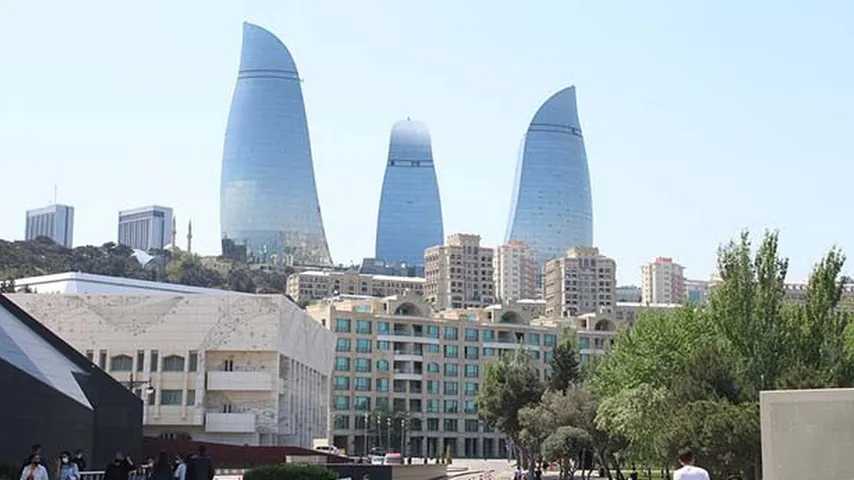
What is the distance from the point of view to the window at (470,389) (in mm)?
145250

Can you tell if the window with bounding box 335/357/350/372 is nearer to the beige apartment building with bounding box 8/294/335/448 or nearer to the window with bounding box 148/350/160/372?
the beige apartment building with bounding box 8/294/335/448

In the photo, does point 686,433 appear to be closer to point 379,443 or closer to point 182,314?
point 182,314

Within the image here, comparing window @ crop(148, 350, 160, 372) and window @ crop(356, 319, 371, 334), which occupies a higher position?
window @ crop(356, 319, 371, 334)

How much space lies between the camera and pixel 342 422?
5389 inches

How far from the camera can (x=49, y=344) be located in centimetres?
4131

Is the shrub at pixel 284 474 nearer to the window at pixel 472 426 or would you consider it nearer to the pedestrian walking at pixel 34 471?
the pedestrian walking at pixel 34 471

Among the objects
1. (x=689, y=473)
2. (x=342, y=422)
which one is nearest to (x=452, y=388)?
(x=342, y=422)

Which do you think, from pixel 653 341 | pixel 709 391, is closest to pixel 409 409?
pixel 653 341

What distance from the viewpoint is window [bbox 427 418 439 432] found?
143 metres

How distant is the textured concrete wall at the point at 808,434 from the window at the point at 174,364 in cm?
7268

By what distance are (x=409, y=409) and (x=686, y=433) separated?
9968 centimetres

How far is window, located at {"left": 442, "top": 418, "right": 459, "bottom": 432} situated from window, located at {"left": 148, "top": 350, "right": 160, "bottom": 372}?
62.5m

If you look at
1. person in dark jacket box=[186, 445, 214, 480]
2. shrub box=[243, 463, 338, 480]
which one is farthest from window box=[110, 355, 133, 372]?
person in dark jacket box=[186, 445, 214, 480]

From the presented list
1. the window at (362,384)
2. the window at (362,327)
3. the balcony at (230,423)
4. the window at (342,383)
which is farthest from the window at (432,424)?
the balcony at (230,423)
